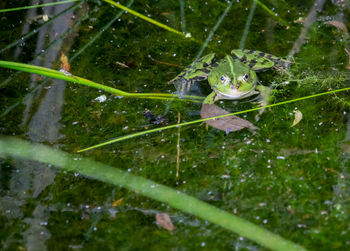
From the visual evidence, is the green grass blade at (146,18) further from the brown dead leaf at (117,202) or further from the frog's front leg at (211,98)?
the brown dead leaf at (117,202)

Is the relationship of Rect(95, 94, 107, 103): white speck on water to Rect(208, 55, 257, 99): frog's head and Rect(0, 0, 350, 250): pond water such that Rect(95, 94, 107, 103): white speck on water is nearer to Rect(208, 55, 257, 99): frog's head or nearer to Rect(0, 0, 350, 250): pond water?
Rect(0, 0, 350, 250): pond water

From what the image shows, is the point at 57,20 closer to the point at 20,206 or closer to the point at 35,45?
the point at 35,45

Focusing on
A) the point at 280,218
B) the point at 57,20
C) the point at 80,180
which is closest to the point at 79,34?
the point at 57,20

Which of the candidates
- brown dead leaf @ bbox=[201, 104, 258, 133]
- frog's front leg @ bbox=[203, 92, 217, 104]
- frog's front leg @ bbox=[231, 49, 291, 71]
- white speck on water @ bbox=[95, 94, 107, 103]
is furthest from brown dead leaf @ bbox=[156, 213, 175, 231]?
frog's front leg @ bbox=[231, 49, 291, 71]

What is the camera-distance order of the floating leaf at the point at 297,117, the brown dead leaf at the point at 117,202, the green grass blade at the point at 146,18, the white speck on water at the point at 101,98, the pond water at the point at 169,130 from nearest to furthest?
the pond water at the point at 169,130 → the brown dead leaf at the point at 117,202 → the floating leaf at the point at 297,117 → the white speck on water at the point at 101,98 → the green grass blade at the point at 146,18

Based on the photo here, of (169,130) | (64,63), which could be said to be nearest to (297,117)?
(169,130)

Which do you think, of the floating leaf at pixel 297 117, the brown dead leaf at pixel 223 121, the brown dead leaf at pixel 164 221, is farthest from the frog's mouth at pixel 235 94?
the brown dead leaf at pixel 164 221
